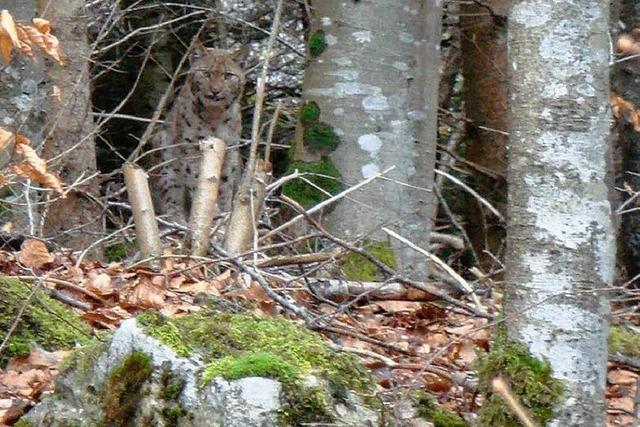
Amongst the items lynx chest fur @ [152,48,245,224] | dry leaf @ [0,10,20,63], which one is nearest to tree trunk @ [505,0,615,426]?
dry leaf @ [0,10,20,63]

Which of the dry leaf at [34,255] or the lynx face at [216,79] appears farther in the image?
the lynx face at [216,79]

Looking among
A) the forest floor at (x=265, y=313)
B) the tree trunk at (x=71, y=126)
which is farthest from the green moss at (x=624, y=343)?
the tree trunk at (x=71, y=126)

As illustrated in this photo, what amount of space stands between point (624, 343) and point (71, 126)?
152 inches

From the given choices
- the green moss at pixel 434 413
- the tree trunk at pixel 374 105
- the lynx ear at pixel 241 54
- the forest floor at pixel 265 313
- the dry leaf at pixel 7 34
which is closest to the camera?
the green moss at pixel 434 413

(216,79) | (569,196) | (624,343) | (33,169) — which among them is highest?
(569,196)

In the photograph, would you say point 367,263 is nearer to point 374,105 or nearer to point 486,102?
point 374,105

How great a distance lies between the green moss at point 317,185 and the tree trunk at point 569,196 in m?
3.81

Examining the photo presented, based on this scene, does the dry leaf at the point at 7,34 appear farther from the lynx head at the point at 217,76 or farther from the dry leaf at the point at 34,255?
the lynx head at the point at 217,76

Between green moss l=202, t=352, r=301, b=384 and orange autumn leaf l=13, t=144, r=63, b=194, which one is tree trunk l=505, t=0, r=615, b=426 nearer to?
green moss l=202, t=352, r=301, b=384

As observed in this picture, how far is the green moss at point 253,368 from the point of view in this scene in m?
3.16

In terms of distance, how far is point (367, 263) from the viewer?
6762 mm

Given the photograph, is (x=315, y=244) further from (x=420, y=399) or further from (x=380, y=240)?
(x=420, y=399)

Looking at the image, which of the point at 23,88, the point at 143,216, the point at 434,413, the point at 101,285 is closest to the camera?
the point at 434,413

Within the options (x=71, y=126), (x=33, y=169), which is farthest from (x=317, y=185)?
(x=33, y=169)
